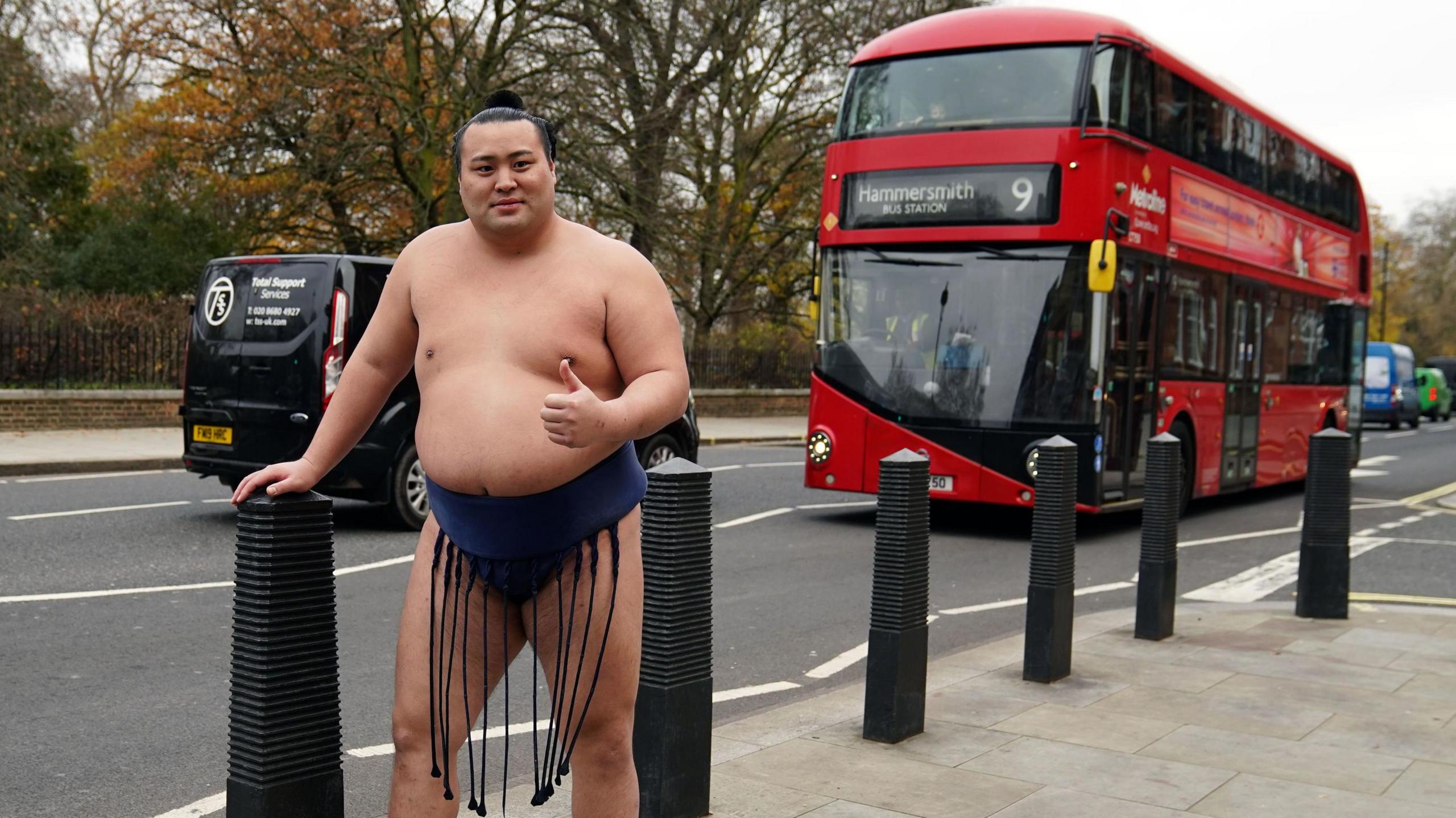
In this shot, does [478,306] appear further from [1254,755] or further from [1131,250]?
[1131,250]

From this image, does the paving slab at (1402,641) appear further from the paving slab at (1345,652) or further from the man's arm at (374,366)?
the man's arm at (374,366)

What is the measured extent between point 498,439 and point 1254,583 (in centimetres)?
833

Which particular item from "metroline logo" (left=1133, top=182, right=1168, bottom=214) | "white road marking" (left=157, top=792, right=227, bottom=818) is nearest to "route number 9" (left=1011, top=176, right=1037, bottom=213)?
"metroline logo" (left=1133, top=182, right=1168, bottom=214)

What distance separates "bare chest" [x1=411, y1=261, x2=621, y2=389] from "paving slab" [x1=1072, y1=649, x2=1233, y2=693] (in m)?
4.08

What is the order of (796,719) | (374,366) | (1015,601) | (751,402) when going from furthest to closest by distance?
(751,402) → (1015,601) → (796,719) → (374,366)

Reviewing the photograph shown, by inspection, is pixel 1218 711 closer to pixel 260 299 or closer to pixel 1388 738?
pixel 1388 738

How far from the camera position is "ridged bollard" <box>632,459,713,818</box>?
385 centimetres

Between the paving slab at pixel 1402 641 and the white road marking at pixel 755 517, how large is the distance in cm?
520

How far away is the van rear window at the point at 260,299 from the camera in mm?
9906

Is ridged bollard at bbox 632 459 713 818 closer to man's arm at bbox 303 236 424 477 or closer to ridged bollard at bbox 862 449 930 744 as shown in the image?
man's arm at bbox 303 236 424 477

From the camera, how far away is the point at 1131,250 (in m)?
11.6

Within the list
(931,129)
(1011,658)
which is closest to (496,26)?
(931,129)

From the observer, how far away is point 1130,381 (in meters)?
11.8

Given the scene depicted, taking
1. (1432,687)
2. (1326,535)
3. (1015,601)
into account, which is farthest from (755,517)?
(1432,687)
